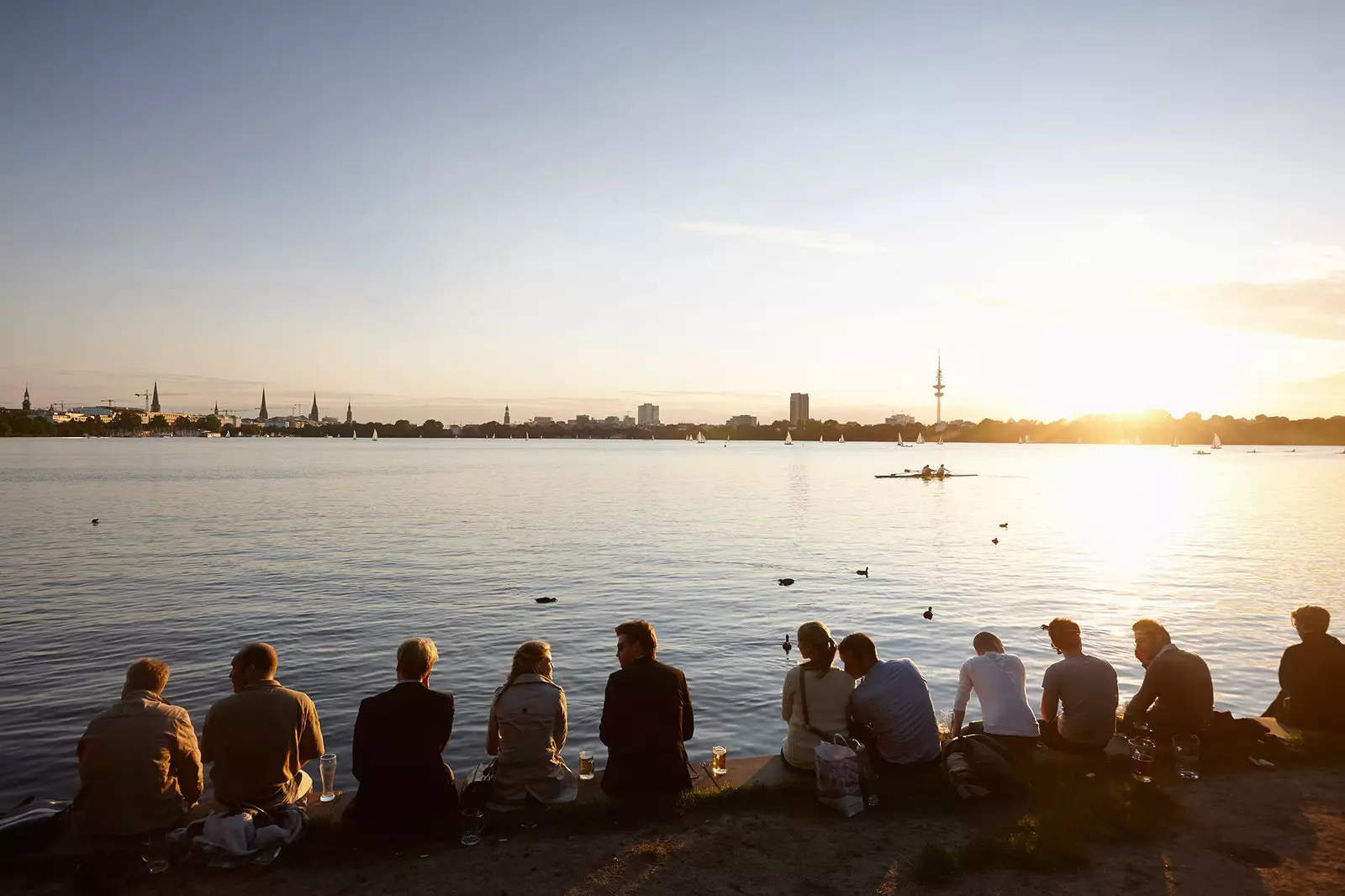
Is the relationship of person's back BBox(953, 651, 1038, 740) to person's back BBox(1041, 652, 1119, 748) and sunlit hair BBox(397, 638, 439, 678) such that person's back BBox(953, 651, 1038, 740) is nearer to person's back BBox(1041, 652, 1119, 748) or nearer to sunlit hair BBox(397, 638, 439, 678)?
person's back BBox(1041, 652, 1119, 748)

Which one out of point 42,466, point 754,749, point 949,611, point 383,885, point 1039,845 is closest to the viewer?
point 383,885

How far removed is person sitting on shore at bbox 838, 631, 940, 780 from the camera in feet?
31.6

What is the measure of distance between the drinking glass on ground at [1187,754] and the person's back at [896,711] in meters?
3.02

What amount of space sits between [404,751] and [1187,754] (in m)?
9.17

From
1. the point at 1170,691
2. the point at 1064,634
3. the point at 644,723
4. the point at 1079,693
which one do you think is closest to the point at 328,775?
the point at 644,723

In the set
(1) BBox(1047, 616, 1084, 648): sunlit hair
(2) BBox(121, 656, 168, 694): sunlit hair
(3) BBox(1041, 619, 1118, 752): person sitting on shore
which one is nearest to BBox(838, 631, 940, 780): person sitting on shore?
(3) BBox(1041, 619, 1118, 752): person sitting on shore

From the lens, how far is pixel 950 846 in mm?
8117

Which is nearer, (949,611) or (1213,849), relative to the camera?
(1213,849)

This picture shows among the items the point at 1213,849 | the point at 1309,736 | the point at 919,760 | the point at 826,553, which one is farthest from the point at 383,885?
the point at 826,553

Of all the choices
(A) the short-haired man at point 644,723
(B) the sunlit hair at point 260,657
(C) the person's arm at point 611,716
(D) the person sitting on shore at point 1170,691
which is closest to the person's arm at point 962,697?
(D) the person sitting on shore at point 1170,691

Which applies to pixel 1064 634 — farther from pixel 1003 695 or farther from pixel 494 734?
pixel 494 734

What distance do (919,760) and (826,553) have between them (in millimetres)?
32608

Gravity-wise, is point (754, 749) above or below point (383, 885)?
below

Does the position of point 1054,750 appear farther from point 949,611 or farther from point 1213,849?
point 949,611
